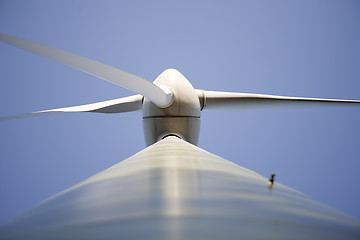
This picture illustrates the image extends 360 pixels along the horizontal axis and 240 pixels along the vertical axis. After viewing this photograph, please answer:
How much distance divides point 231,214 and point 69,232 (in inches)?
5.9

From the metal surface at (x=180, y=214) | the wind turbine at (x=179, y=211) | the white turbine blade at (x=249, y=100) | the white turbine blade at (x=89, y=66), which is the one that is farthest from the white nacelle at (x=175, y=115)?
the metal surface at (x=180, y=214)

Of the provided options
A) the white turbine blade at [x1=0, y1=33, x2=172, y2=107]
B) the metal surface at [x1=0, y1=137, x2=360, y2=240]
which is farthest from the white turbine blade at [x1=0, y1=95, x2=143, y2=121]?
the metal surface at [x1=0, y1=137, x2=360, y2=240]

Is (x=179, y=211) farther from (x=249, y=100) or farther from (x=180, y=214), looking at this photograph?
(x=249, y=100)

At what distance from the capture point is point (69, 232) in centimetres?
25

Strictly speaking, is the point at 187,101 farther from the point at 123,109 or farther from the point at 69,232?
the point at 69,232

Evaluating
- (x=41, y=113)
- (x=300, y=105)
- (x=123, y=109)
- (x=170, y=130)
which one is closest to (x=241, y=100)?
(x=300, y=105)

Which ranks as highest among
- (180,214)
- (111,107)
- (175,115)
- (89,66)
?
(111,107)

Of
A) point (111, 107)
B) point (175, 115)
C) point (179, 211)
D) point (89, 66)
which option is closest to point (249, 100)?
point (175, 115)

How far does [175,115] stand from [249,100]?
60 centimetres

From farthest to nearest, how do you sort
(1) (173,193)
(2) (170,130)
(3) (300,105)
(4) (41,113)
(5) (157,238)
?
(3) (300,105), (4) (41,113), (2) (170,130), (1) (173,193), (5) (157,238)

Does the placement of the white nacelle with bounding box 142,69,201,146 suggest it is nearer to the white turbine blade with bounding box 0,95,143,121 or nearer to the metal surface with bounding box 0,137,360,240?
the white turbine blade with bounding box 0,95,143,121

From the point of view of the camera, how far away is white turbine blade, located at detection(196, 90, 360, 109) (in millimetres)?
1889

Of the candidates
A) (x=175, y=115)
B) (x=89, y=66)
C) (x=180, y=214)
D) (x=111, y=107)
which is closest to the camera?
(x=180, y=214)

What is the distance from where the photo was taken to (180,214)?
261 millimetres
